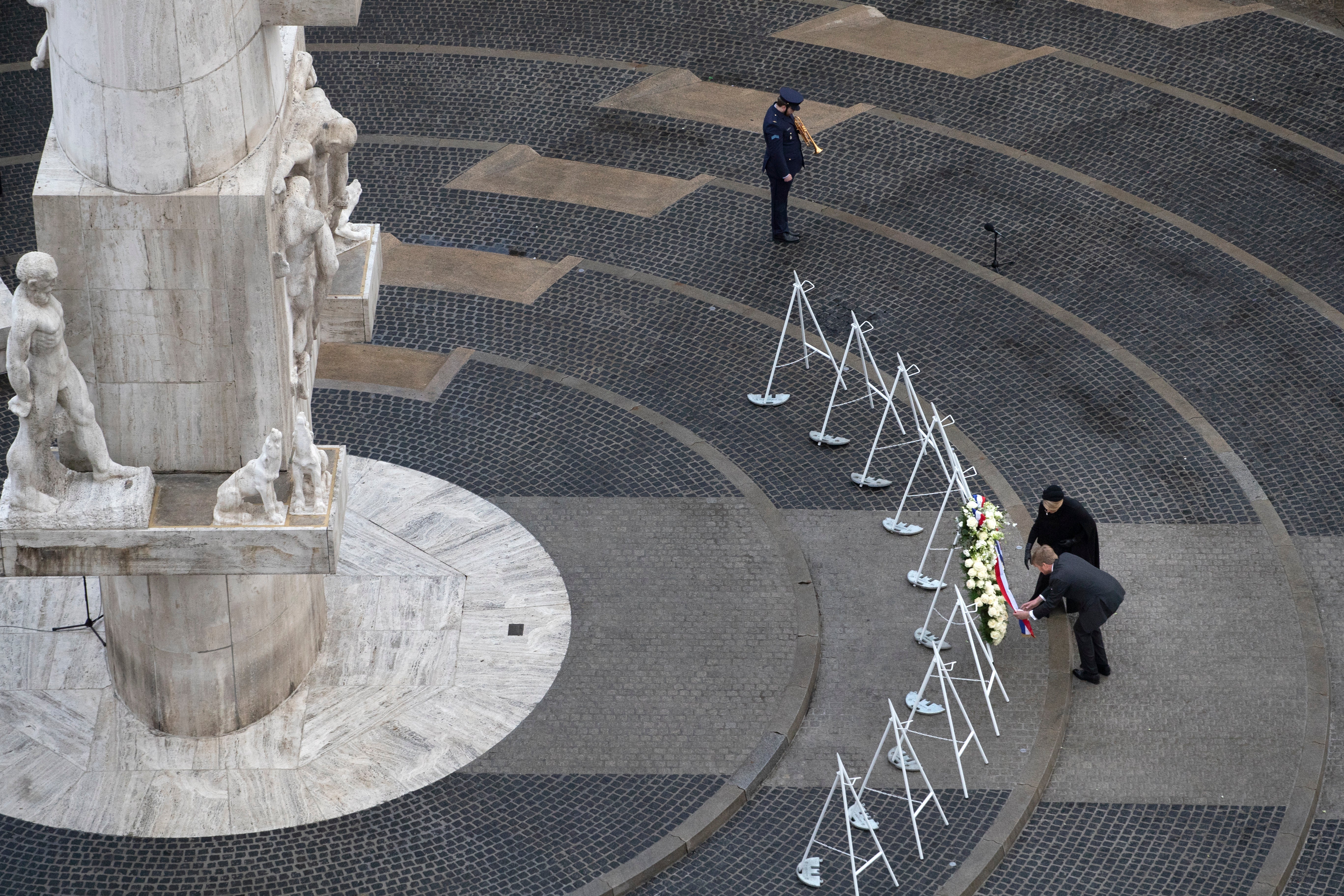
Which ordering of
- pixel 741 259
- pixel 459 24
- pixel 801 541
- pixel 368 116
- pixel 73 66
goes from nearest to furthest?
pixel 73 66, pixel 801 541, pixel 741 259, pixel 368 116, pixel 459 24

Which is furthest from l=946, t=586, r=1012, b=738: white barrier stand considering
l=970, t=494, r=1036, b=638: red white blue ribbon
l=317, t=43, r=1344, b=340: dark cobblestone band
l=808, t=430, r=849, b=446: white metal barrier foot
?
l=317, t=43, r=1344, b=340: dark cobblestone band

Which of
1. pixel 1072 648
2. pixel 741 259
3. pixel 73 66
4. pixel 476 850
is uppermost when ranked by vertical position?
pixel 73 66

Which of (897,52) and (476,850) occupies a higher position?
(897,52)

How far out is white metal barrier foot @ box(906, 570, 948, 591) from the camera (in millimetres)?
21203

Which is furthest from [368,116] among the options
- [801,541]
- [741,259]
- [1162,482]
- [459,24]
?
[1162,482]

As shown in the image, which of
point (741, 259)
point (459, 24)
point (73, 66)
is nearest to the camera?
point (73, 66)

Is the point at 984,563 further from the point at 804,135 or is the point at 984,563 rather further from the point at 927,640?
the point at 804,135

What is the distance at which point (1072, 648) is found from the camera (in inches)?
815

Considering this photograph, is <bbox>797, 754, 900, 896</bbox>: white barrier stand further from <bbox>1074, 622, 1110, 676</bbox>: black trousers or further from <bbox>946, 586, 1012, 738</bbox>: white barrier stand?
<bbox>1074, 622, 1110, 676</bbox>: black trousers

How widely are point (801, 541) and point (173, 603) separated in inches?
280

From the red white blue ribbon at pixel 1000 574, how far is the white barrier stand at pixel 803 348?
12.5ft

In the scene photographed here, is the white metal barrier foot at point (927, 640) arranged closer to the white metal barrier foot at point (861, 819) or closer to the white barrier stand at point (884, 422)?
the white barrier stand at point (884, 422)

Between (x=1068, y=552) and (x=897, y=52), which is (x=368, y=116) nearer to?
(x=897, y=52)

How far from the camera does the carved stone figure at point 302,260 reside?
16266mm
